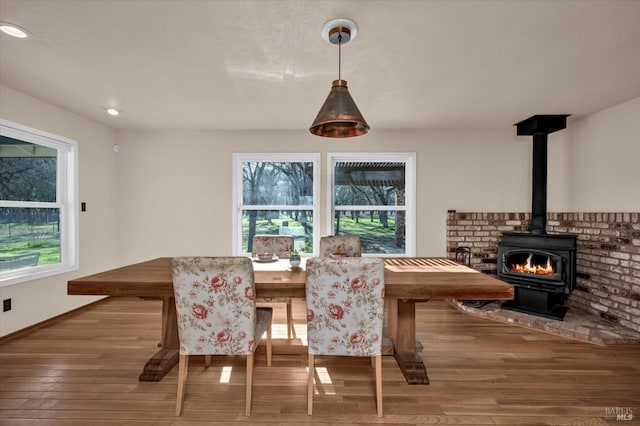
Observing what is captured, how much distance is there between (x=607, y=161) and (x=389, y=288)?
3245 millimetres

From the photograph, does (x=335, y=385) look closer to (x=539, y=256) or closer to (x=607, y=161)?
(x=539, y=256)

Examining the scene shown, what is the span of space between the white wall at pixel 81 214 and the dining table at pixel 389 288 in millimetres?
1581

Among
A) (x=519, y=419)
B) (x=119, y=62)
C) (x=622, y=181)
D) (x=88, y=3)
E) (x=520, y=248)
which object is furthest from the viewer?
(x=520, y=248)

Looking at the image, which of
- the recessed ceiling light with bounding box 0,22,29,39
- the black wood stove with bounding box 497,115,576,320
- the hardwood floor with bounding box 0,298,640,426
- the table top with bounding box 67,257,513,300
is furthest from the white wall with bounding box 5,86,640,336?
the table top with bounding box 67,257,513,300

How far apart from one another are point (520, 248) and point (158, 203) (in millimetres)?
4642

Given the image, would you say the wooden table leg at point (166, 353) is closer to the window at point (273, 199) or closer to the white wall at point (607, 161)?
the window at point (273, 199)

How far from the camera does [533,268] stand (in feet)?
11.3

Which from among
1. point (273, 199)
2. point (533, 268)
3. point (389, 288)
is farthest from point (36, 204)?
point (533, 268)

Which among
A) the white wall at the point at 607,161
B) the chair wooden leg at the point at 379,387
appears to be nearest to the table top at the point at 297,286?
the chair wooden leg at the point at 379,387

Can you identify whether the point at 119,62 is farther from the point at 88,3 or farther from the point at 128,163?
the point at 128,163

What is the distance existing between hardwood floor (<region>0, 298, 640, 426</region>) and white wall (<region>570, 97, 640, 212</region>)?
148 cm

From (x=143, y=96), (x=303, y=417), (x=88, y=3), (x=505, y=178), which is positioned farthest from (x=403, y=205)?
(x=88, y=3)

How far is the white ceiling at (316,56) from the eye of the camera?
1.69m

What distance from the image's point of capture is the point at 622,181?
3064 millimetres
